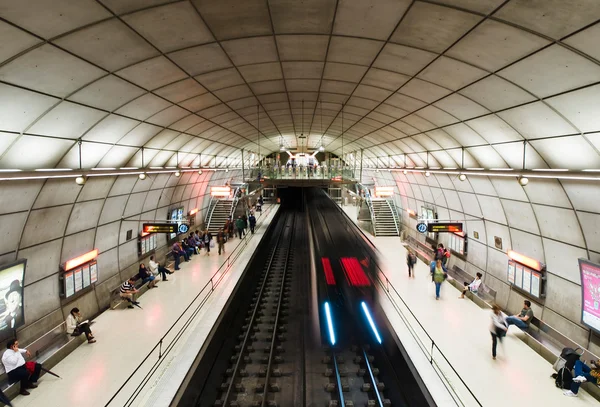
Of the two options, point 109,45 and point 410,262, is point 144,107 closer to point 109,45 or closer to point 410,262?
point 109,45

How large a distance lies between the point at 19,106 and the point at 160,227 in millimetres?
8033

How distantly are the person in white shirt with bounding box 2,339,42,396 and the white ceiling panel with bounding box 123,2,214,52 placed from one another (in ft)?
23.5

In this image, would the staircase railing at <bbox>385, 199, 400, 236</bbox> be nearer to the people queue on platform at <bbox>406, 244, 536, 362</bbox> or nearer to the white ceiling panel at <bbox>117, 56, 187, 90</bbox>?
the people queue on platform at <bbox>406, 244, 536, 362</bbox>

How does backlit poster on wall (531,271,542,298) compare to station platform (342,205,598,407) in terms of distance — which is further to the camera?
backlit poster on wall (531,271,542,298)

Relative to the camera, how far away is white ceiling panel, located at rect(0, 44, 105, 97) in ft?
15.8

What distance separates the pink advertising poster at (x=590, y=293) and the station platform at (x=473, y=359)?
158 cm

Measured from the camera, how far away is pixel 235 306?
1205 cm

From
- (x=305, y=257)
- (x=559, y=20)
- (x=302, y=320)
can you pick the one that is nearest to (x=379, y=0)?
(x=559, y=20)

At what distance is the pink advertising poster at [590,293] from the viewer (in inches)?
302

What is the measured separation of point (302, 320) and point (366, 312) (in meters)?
2.46

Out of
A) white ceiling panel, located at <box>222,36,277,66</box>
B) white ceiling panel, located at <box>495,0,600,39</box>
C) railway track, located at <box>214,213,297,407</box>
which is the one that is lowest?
railway track, located at <box>214,213,297,407</box>

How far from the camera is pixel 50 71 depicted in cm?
536

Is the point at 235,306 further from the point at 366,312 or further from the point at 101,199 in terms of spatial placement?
the point at 101,199

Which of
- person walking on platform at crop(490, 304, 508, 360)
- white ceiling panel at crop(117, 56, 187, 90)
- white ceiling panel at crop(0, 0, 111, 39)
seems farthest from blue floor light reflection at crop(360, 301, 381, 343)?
white ceiling panel at crop(0, 0, 111, 39)
